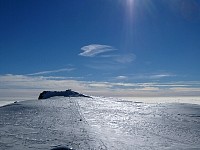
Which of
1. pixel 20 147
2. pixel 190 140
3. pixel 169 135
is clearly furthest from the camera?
pixel 169 135

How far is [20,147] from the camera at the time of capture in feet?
31.4

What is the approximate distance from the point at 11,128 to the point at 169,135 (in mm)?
7227

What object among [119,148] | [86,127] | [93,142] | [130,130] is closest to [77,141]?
[93,142]

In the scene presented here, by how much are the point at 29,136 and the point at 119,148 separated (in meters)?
3.61

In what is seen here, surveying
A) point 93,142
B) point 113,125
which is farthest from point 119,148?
point 113,125

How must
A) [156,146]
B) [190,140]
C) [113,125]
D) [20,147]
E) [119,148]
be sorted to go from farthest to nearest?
1. [113,125]
2. [190,140]
3. [156,146]
4. [119,148]
5. [20,147]

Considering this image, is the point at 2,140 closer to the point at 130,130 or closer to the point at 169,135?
the point at 130,130

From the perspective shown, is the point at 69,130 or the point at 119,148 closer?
the point at 119,148

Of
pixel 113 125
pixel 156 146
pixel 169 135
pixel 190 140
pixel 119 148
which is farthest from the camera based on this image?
pixel 113 125

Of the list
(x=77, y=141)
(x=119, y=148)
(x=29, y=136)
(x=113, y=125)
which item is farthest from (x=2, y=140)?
(x=113, y=125)

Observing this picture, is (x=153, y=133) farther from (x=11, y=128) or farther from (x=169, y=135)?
(x=11, y=128)

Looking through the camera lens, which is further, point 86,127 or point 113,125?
point 113,125

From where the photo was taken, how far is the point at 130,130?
47.3 ft

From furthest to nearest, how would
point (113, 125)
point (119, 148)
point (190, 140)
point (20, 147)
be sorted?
point (113, 125) < point (190, 140) < point (119, 148) < point (20, 147)
